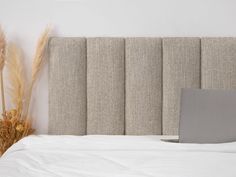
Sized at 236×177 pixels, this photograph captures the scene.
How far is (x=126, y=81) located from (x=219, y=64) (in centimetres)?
57

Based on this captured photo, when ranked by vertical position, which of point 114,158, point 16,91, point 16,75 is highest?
point 16,75

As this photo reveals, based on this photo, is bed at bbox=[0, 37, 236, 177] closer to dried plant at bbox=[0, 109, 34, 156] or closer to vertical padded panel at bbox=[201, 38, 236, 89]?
vertical padded panel at bbox=[201, 38, 236, 89]

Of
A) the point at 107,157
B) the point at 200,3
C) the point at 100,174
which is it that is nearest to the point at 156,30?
the point at 200,3

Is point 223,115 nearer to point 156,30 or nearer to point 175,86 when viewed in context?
point 175,86

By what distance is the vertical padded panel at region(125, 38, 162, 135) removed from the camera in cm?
274

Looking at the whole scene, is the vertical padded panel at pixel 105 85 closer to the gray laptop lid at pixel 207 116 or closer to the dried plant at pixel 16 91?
the dried plant at pixel 16 91

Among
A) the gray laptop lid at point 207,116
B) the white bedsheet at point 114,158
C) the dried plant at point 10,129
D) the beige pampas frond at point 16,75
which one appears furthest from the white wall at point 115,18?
the white bedsheet at point 114,158

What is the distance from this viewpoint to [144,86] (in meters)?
2.74

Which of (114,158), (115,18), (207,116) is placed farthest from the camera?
(115,18)

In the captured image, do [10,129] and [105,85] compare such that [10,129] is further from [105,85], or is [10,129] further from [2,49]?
[105,85]

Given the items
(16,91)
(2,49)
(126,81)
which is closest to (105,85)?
(126,81)

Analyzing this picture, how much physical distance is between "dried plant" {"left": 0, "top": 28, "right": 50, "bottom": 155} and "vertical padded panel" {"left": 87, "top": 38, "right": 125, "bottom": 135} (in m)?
0.32

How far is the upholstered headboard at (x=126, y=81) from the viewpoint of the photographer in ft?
8.95

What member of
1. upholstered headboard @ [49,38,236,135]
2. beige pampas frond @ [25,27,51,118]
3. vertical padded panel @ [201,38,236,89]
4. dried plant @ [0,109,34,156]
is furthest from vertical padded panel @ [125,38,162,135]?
dried plant @ [0,109,34,156]
